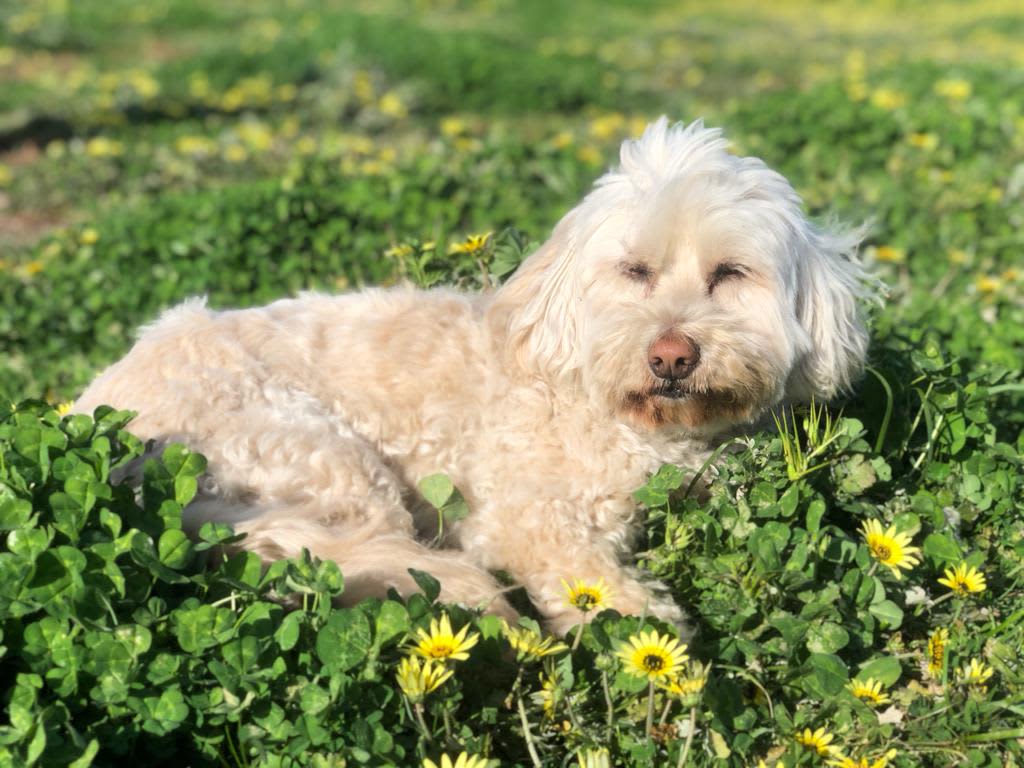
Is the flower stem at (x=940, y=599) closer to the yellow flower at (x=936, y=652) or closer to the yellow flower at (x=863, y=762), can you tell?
the yellow flower at (x=936, y=652)

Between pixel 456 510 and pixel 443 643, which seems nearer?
pixel 443 643

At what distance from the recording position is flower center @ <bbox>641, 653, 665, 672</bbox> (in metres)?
2.67

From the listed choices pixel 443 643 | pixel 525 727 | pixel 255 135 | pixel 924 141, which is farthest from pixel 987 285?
pixel 255 135

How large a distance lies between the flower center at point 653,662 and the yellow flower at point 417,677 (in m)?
0.46

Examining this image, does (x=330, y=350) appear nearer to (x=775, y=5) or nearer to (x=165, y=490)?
(x=165, y=490)

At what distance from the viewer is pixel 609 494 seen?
350 cm

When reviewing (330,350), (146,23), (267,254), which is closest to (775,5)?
(146,23)

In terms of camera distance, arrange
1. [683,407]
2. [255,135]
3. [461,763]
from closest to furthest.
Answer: [461,763] → [683,407] → [255,135]

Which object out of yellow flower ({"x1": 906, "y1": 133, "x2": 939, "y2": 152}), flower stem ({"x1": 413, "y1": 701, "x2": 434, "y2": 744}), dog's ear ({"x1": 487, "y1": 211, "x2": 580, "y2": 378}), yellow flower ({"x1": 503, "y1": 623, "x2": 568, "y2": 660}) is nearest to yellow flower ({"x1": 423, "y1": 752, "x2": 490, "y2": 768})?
flower stem ({"x1": 413, "y1": 701, "x2": 434, "y2": 744})

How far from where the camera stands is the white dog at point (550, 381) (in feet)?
10.8

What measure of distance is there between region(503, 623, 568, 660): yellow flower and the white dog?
0.69 ft

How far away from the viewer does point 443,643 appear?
2.63 m

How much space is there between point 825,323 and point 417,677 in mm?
1727

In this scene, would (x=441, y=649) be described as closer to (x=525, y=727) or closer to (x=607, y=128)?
(x=525, y=727)
